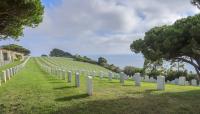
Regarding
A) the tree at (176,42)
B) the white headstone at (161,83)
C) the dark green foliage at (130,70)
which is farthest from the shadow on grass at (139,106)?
the dark green foliage at (130,70)

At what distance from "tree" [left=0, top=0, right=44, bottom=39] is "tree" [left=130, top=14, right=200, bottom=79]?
15893 mm

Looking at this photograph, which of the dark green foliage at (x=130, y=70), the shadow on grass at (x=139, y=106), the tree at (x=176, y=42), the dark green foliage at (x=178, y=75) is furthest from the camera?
the dark green foliage at (x=130, y=70)

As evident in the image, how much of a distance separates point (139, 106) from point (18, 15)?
28.4 ft

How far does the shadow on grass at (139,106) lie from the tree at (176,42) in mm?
18033

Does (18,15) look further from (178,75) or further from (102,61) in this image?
(102,61)

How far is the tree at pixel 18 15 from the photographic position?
18.8 m

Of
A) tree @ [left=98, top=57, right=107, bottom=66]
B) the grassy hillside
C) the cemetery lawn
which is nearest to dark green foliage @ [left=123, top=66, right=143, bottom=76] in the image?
the grassy hillside

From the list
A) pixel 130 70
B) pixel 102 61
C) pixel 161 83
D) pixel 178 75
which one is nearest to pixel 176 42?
pixel 161 83

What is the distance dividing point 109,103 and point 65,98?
2.42 m

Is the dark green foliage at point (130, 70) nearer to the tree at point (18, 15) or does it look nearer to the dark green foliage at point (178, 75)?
the dark green foliage at point (178, 75)

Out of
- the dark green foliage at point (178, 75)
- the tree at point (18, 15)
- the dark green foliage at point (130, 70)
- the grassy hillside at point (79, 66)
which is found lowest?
the dark green foliage at point (178, 75)

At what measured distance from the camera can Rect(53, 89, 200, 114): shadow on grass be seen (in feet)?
46.9

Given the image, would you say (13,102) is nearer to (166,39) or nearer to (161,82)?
(161,82)

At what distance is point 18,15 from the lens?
66.1 ft
